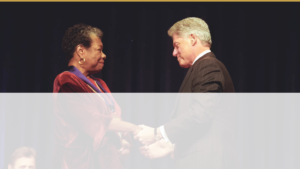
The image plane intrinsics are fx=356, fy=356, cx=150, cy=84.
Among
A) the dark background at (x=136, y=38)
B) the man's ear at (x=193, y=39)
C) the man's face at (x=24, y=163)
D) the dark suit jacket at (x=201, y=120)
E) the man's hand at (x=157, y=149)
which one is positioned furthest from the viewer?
the dark background at (x=136, y=38)

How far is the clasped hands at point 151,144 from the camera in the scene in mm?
1910

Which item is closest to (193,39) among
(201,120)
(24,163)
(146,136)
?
(201,120)

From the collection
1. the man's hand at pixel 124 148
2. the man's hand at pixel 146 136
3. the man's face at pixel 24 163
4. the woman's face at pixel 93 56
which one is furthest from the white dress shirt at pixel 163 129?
the man's face at pixel 24 163

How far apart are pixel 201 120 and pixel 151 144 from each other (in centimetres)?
41

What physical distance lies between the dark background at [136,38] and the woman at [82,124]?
0.99 metres

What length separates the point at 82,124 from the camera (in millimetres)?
1883

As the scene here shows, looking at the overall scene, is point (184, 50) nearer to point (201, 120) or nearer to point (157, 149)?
point (201, 120)

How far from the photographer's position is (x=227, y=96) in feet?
5.67

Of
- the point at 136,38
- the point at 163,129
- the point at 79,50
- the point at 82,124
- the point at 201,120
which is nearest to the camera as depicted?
the point at 201,120

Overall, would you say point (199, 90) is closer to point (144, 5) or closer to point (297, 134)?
point (144, 5)

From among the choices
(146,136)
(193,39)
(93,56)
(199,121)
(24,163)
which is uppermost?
(193,39)

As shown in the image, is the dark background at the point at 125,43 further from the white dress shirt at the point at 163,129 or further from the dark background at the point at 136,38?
the white dress shirt at the point at 163,129

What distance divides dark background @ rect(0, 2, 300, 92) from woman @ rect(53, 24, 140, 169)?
0.99 meters

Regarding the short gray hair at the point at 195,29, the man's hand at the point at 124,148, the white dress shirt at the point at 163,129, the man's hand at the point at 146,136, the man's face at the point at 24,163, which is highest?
the short gray hair at the point at 195,29
